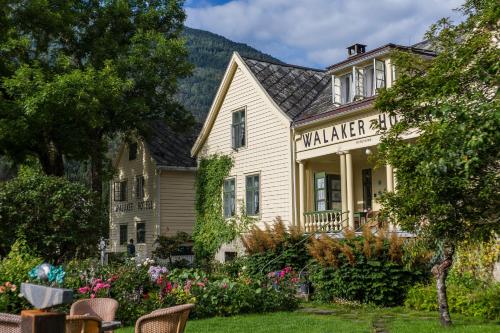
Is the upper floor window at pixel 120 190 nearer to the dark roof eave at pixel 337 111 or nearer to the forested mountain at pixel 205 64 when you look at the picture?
the dark roof eave at pixel 337 111

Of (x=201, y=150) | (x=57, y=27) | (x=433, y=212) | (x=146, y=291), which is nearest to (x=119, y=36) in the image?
(x=57, y=27)

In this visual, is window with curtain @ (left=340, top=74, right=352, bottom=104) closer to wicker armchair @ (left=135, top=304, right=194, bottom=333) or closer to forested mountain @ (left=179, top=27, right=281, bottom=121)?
wicker armchair @ (left=135, top=304, right=194, bottom=333)

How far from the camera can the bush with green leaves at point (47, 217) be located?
63.9 feet

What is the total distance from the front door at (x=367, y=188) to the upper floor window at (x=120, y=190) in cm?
1736

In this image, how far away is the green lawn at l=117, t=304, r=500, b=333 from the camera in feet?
36.7

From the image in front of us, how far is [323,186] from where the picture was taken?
22.7m

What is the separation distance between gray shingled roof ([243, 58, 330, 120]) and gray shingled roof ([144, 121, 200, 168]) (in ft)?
28.1

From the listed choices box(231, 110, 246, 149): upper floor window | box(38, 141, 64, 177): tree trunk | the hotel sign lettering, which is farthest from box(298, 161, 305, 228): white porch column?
the hotel sign lettering

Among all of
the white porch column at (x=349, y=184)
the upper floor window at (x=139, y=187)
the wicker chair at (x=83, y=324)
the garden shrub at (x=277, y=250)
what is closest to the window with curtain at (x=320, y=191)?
the white porch column at (x=349, y=184)

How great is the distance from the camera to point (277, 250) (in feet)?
66.2

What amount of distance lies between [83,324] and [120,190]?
30.1 m

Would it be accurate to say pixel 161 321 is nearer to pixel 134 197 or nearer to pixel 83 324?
pixel 83 324

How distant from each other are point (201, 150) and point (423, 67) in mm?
18673

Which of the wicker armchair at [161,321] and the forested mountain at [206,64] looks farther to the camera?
the forested mountain at [206,64]
